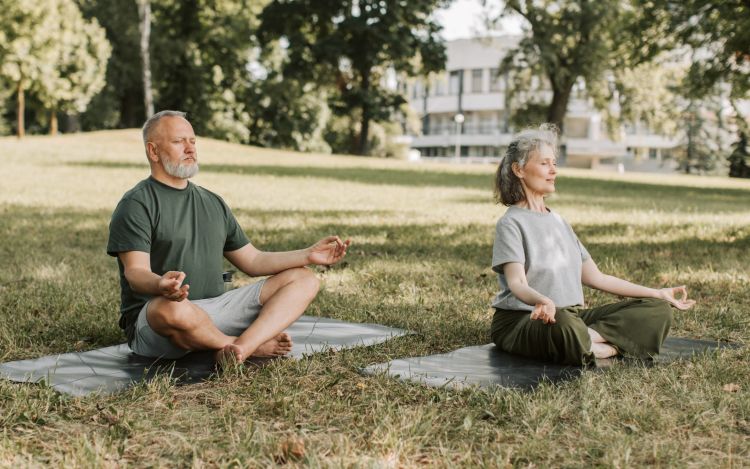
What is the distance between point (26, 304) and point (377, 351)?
9.09ft

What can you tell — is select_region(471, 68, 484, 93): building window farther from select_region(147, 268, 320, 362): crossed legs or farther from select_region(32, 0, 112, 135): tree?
select_region(147, 268, 320, 362): crossed legs

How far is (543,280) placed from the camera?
182 inches

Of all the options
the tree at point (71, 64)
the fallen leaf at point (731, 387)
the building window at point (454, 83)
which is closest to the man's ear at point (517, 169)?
the fallen leaf at point (731, 387)

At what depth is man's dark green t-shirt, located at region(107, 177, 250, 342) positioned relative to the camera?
4.10 metres

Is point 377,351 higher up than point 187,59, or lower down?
lower down

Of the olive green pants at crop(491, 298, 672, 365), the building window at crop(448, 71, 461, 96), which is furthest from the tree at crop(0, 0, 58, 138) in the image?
the building window at crop(448, 71, 461, 96)

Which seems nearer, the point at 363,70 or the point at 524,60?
the point at 524,60

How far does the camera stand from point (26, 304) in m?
5.75

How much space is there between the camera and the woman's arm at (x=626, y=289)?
4531mm

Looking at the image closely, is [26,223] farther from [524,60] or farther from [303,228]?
[524,60]

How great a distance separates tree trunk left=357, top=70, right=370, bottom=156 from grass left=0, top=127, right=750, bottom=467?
92.9 ft

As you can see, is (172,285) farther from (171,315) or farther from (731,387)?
(731,387)

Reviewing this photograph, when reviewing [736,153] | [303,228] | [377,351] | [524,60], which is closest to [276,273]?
[377,351]

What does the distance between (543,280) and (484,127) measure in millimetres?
84102
